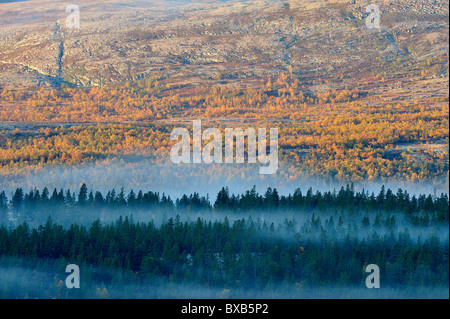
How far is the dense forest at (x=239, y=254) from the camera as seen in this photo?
161 feet

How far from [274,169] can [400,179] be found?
20665 mm

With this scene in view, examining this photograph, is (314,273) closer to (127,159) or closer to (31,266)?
(31,266)

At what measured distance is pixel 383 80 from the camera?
495 ft

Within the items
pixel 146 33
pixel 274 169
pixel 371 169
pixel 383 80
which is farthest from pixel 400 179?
pixel 146 33
